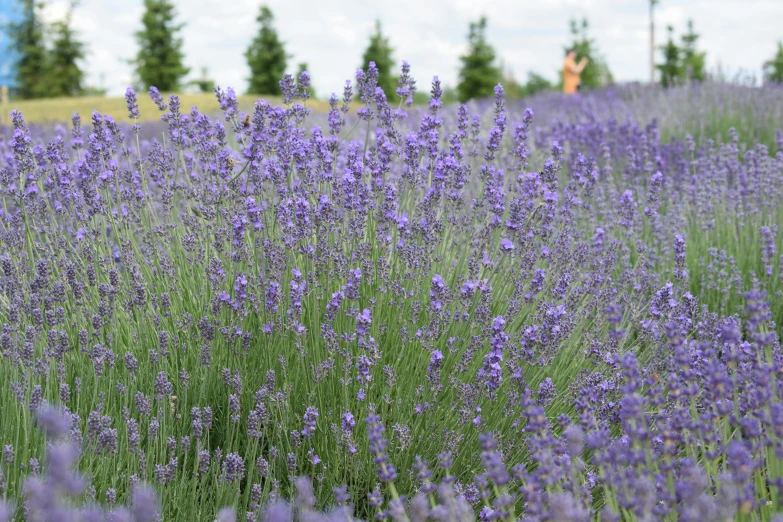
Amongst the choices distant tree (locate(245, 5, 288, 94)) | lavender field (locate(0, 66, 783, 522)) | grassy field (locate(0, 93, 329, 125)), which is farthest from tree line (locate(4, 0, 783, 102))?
lavender field (locate(0, 66, 783, 522))

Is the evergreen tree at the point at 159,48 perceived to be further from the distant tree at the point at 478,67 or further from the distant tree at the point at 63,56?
the distant tree at the point at 478,67

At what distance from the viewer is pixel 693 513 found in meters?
1.12

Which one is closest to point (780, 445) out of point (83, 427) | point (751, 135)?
point (83, 427)

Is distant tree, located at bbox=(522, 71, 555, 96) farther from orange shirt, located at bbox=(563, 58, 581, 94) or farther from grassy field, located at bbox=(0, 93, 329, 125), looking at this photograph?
→ orange shirt, located at bbox=(563, 58, 581, 94)

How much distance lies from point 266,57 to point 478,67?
737 cm

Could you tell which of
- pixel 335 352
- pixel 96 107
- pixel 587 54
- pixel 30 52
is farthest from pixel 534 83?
pixel 335 352

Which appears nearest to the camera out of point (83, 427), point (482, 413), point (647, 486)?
point (647, 486)

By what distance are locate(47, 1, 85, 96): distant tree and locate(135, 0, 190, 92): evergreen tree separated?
108 inches

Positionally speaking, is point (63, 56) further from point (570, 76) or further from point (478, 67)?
point (570, 76)

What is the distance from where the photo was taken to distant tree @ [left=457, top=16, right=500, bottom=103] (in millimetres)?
23172

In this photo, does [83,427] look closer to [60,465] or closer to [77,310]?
[77,310]

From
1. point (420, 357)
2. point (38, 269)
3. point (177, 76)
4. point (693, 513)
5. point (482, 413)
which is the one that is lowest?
point (482, 413)

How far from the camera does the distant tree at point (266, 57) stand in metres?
25.3

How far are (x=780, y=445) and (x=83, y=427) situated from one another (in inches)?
78.6
